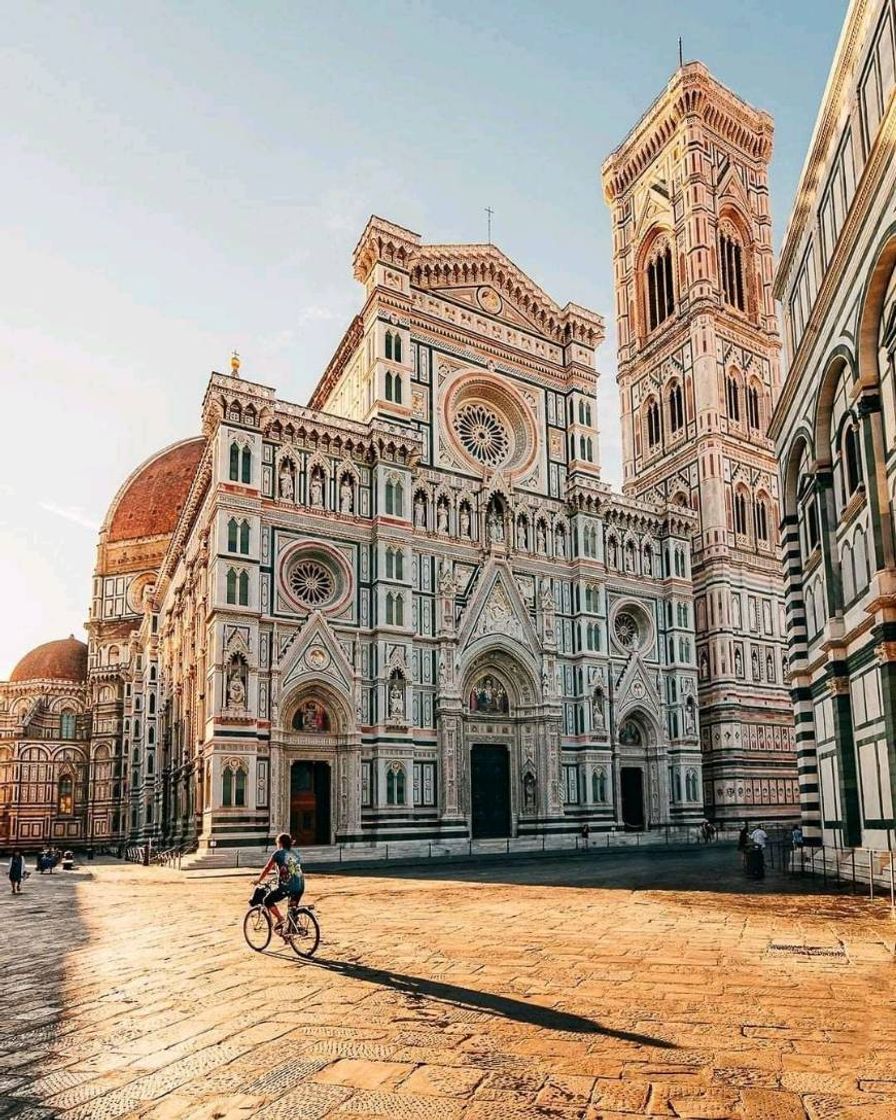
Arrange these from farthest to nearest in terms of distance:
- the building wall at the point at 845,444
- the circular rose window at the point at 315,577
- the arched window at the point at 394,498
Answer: the arched window at the point at 394,498
the circular rose window at the point at 315,577
the building wall at the point at 845,444

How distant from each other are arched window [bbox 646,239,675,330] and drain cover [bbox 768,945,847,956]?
173 feet

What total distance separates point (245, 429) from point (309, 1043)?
1257 inches

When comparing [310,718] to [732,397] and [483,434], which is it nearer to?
[483,434]

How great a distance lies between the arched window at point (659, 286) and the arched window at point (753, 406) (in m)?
7.36

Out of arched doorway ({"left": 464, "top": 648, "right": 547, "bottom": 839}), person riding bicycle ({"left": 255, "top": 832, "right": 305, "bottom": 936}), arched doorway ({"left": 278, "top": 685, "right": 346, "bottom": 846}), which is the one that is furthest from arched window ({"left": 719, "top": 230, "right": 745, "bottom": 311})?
person riding bicycle ({"left": 255, "top": 832, "right": 305, "bottom": 936})

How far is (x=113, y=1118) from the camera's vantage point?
21.0 ft

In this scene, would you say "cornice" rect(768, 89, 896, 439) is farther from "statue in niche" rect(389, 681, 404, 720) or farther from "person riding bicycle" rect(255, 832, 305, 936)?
"statue in niche" rect(389, 681, 404, 720)

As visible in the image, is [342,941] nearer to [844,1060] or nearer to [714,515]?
[844,1060]

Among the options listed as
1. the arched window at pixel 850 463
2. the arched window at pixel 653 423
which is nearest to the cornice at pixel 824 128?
the arched window at pixel 850 463

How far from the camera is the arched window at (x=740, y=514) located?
5425 centimetres

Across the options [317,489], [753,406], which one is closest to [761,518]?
[753,406]

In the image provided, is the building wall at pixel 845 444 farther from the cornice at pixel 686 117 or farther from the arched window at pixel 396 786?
the cornice at pixel 686 117

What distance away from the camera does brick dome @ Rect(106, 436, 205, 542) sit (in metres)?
77.8

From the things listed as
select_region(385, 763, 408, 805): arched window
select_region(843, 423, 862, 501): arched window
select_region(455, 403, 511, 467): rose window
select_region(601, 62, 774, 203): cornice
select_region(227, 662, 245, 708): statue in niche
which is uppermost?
select_region(601, 62, 774, 203): cornice
